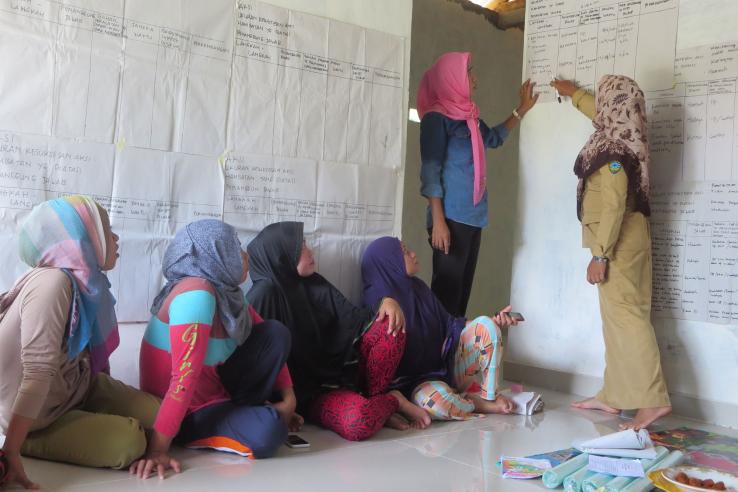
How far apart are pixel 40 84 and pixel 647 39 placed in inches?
107

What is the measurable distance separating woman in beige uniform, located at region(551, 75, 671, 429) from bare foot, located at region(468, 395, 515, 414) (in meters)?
0.48

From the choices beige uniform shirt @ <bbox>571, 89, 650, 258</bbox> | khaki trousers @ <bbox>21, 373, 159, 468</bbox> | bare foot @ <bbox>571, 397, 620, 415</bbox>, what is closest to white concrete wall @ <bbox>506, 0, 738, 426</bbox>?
bare foot @ <bbox>571, 397, 620, 415</bbox>

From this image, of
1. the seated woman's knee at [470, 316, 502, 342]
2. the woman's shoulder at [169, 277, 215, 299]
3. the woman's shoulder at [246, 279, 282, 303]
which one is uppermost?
the woman's shoulder at [169, 277, 215, 299]

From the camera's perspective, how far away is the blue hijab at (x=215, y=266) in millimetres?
2225

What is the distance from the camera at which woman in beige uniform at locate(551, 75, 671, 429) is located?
118 inches

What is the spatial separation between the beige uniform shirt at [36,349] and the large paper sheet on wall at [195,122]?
0.60m

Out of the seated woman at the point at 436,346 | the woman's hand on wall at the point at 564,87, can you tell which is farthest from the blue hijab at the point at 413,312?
the woman's hand on wall at the point at 564,87

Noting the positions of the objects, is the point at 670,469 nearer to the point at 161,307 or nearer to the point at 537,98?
the point at 161,307

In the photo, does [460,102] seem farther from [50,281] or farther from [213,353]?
[50,281]

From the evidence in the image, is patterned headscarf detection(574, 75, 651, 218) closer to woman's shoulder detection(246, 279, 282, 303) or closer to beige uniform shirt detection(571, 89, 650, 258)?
beige uniform shirt detection(571, 89, 650, 258)

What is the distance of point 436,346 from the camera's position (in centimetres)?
314

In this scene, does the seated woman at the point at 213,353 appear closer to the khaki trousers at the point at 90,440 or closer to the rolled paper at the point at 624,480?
the khaki trousers at the point at 90,440

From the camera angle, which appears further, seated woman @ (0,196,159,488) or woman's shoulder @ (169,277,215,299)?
woman's shoulder @ (169,277,215,299)


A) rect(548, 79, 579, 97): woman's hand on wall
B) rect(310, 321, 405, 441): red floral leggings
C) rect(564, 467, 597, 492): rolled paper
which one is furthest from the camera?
rect(548, 79, 579, 97): woman's hand on wall
